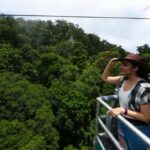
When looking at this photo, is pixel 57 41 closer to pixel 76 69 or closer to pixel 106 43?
pixel 106 43

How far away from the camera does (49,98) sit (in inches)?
1718

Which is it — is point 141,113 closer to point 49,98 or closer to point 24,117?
point 24,117

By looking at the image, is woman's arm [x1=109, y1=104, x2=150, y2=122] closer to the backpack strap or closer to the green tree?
the backpack strap

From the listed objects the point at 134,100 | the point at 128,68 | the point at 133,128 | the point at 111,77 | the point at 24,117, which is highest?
the point at 128,68

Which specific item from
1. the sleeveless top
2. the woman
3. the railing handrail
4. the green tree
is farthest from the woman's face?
the green tree

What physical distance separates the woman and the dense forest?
41.8 feet

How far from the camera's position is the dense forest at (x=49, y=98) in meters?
34.3

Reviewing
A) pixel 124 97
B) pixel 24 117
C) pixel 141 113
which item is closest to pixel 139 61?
pixel 124 97

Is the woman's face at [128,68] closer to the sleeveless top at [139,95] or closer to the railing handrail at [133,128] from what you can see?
the sleeveless top at [139,95]

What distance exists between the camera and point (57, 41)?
82125 millimetres

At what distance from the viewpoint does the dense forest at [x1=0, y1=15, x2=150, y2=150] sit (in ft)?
112

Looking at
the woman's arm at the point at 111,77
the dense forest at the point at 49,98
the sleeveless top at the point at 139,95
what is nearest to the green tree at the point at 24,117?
the dense forest at the point at 49,98

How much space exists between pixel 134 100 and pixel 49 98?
128 ft

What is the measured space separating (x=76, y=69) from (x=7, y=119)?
17.2 m
